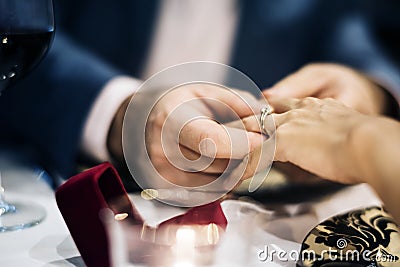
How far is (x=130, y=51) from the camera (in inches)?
23.9

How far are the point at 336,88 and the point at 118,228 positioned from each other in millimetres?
214

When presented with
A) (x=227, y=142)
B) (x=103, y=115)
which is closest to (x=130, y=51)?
(x=103, y=115)

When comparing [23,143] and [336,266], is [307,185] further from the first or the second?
[23,143]

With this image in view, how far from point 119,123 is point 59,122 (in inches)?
3.6

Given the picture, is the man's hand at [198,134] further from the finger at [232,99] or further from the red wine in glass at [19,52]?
the red wine in glass at [19,52]

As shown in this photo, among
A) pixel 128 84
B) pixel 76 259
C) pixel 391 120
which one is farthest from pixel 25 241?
pixel 391 120

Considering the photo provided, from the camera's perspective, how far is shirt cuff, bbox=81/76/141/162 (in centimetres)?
60

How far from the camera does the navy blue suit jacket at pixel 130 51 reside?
551 millimetres

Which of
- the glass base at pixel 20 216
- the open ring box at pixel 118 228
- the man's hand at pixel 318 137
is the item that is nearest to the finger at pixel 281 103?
the man's hand at pixel 318 137

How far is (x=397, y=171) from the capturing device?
1.43 feet

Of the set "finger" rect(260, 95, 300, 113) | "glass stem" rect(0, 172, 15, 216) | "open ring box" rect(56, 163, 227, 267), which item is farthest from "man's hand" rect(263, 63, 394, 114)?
"glass stem" rect(0, 172, 15, 216)

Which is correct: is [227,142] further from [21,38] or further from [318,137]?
[21,38]

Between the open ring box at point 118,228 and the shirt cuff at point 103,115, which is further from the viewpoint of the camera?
the shirt cuff at point 103,115

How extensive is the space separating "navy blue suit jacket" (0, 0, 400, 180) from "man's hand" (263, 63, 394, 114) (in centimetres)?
1
